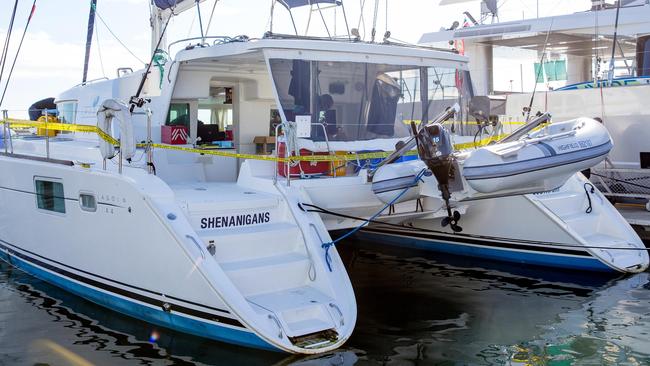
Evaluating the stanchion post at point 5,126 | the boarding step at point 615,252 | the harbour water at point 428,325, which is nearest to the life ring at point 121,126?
the harbour water at point 428,325

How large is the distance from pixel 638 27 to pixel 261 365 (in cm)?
1098

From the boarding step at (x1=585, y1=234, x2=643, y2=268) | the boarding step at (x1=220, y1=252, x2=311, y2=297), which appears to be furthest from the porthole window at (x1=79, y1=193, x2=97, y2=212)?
the boarding step at (x1=585, y1=234, x2=643, y2=268)

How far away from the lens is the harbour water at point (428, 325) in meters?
5.30

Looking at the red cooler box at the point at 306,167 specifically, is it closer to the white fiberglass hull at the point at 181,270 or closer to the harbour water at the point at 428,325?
the white fiberglass hull at the point at 181,270

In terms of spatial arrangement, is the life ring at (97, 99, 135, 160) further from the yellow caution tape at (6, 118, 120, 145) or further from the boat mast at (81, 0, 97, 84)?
the boat mast at (81, 0, 97, 84)

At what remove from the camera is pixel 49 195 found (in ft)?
22.2

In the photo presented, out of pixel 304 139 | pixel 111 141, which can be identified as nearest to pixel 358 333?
pixel 304 139

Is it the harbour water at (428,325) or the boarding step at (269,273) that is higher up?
the boarding step at (269,273)

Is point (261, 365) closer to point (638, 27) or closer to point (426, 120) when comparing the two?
point (426, 120)

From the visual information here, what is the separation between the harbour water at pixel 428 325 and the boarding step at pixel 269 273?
0.51m

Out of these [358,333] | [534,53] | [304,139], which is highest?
[534,53]

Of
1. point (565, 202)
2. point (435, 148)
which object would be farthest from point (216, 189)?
point (565, 202)

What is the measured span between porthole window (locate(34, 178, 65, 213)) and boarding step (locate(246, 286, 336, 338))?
2292 mm

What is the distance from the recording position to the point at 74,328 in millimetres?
6008
